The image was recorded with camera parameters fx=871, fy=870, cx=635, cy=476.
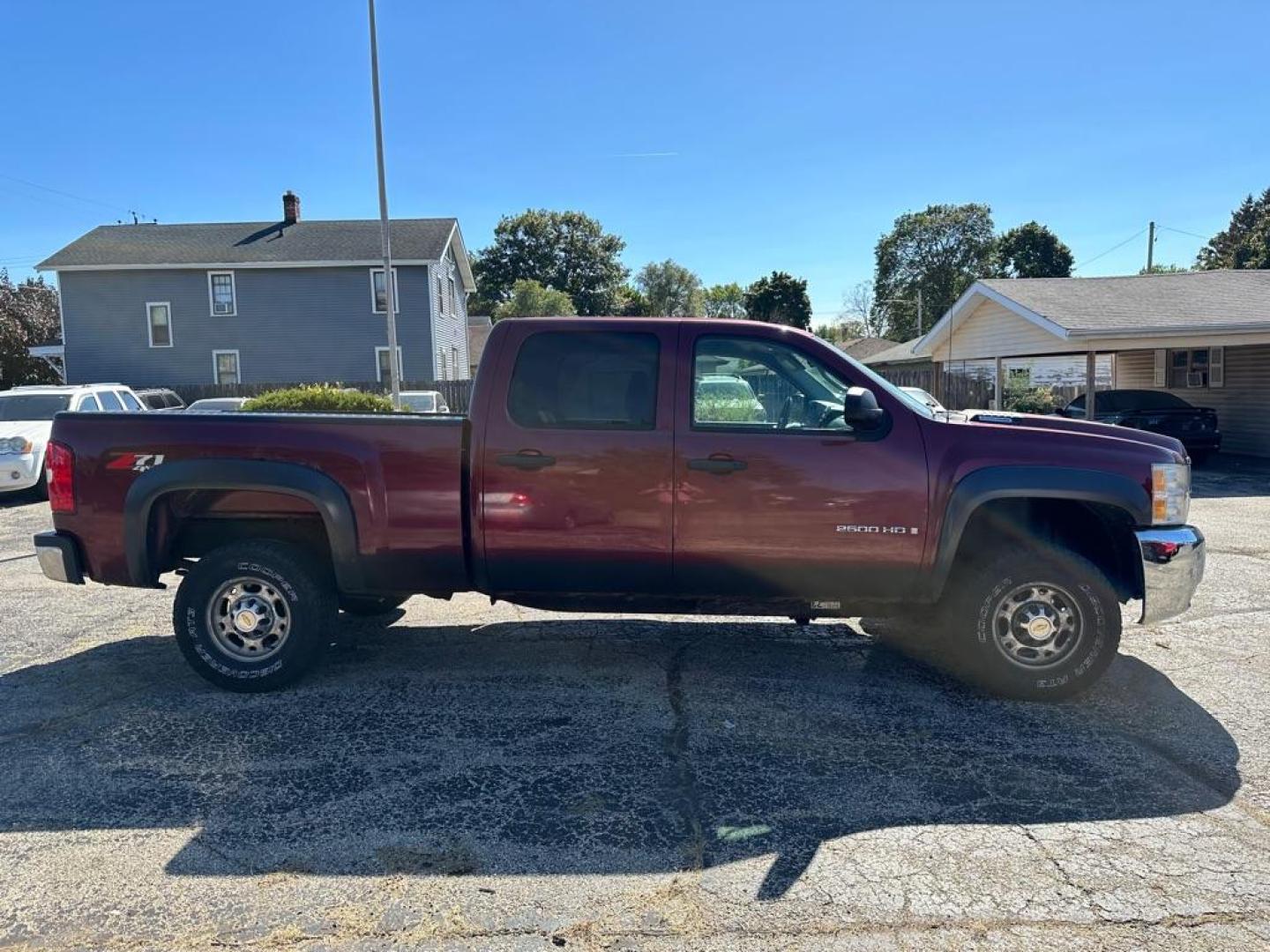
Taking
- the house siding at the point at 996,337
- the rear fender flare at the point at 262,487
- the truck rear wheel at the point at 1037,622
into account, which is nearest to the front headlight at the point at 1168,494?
the truck rear wheel at the point at 1037,622

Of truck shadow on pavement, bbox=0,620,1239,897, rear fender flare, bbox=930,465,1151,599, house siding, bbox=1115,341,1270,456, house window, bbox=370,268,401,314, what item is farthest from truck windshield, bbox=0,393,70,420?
house siding, bbox=1115,341,1270,456

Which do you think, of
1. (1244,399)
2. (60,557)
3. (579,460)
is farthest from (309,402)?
(1244,399)

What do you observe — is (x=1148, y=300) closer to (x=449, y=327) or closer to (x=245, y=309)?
(x=449, y=327)

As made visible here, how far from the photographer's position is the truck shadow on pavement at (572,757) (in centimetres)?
336

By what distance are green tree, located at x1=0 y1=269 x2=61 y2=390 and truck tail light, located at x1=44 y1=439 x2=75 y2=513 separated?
35.4 m

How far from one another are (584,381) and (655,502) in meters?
0.77

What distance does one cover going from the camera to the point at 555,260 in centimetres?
7388

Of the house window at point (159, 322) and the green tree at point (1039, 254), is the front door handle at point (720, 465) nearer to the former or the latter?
the house window at point (159, 322)

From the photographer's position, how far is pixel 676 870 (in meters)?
3.14

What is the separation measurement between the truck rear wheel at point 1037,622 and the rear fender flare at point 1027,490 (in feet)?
1.01

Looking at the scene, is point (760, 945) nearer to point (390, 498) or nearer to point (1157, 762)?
point (1157, 762)

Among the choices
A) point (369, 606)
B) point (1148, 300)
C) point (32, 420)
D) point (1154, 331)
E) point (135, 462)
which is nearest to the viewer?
point (135, 462)

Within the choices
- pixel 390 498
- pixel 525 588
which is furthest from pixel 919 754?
pixel 390 498

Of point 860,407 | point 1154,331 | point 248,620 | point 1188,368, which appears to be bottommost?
point 248,620
